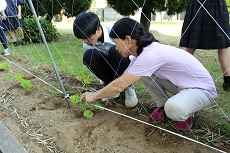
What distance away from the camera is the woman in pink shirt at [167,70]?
133cm

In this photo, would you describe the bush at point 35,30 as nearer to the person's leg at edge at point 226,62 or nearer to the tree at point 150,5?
the tree at point 150,5

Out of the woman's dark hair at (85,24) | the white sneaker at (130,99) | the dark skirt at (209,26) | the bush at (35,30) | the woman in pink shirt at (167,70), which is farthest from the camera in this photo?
the bush at (35,30)

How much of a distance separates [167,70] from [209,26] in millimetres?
847

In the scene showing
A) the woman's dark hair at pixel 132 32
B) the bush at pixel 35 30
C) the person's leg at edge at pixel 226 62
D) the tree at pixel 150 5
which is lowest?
the bush at pixel 35 30

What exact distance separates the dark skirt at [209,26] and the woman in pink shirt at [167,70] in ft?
2.34

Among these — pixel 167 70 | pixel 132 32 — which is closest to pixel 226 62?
pixel 167 70

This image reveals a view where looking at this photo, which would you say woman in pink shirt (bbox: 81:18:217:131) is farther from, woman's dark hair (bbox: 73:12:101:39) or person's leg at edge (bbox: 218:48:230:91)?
person's leg at edge (bbox: 218:48:230:91)

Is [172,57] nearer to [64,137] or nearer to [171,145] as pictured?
[171,145]

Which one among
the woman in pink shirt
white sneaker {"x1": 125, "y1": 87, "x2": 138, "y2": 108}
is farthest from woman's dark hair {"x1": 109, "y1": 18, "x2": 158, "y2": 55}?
white sneaker {"x1": 125, "y1": 87, "x2": 138, "y2": 108}

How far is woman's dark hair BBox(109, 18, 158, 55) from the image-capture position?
4.44 feet

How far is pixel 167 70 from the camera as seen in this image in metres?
1.42

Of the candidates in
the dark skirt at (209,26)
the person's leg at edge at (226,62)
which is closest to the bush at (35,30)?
the dark skirt at (209,26)

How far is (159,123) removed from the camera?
5.37ft

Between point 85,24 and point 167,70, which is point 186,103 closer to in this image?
point 167,70
